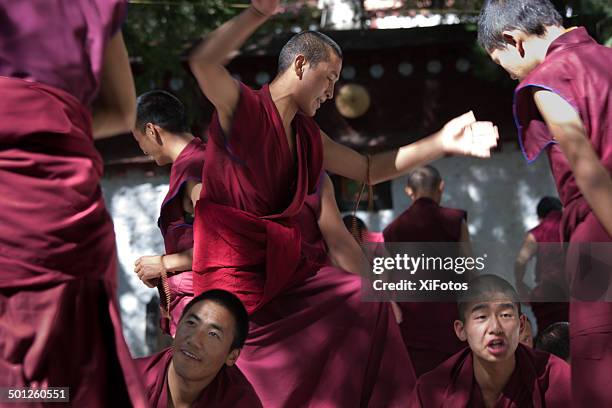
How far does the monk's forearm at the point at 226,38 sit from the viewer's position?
289cm

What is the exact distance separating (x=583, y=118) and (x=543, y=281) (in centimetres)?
276

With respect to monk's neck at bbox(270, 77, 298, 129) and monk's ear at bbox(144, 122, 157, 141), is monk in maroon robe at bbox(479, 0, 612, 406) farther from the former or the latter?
monk's ear at bbox(144, 122, 157, 141)

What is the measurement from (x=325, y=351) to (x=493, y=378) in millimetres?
585

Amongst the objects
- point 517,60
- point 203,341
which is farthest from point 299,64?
point 203,341

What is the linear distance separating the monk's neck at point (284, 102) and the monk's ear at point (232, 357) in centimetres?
71

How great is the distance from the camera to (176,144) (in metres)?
4.04

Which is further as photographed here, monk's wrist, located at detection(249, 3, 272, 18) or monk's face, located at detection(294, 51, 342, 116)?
monk's face, located at detection(294, 51, 342, 116)

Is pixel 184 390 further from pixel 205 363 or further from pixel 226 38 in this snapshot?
pixel 226 38

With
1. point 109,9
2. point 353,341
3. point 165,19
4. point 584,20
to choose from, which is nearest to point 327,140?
point 353,341

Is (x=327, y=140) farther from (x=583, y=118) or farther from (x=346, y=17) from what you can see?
(x=346, y=17)

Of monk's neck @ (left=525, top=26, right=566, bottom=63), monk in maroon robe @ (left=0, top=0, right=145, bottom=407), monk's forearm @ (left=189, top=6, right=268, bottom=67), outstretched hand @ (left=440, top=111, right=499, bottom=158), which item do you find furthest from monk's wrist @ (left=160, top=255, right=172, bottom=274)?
monk in maroon robe @ (left=0, top=0, right=145, bottom=407)

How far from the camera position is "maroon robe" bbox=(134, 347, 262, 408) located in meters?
3.22

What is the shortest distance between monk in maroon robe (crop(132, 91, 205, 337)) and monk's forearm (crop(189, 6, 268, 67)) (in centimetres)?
75

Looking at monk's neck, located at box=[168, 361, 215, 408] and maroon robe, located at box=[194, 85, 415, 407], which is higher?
maroon robe, located at box=[194, 85, 415, 407]
